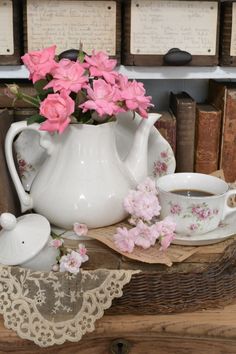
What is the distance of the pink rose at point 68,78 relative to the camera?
2.25ft

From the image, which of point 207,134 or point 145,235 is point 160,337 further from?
point 207,134

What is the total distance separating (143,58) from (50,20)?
0.17 m

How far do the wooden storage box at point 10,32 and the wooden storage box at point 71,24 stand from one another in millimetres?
16

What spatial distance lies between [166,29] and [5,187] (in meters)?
0.38

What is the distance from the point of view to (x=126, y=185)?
764 millimetres

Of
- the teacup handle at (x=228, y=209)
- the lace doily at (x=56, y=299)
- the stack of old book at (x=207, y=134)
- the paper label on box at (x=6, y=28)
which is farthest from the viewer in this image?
the stack of old book at (x=207, y=134)

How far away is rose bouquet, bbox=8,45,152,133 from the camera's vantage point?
26.9 inches

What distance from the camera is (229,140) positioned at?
990 millimetres

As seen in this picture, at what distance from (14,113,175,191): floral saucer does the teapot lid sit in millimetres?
170

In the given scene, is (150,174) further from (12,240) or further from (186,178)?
(12,240)

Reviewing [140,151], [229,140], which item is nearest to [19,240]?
[140,151]

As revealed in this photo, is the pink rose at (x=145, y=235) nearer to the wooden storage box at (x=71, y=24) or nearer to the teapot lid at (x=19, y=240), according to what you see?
the teapot lid at (x=19, y=240)

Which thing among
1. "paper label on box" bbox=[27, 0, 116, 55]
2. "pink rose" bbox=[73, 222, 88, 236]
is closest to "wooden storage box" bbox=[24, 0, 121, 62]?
"paper label on box" bbox=[27, 0, 116, 55]

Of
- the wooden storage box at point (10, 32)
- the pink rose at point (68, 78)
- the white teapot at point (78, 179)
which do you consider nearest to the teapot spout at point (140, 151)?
the white teapot at point (78, 179)
